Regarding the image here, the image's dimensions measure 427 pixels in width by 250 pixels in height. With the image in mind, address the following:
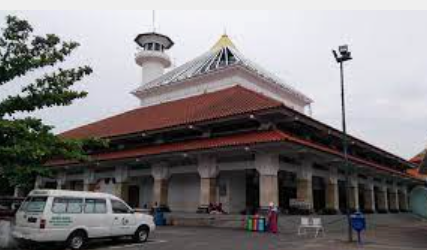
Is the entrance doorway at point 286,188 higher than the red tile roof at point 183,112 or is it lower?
lower

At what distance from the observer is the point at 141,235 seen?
16.2 meters

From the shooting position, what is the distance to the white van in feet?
43.5

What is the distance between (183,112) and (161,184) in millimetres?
5560

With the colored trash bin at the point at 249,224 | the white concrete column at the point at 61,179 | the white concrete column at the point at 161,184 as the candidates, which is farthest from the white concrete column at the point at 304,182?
the white concrete column at the point at 61,179

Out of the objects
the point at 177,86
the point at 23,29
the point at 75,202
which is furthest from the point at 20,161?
the point at 177,86

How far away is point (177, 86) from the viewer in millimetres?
38688

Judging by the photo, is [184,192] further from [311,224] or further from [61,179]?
[61,179]

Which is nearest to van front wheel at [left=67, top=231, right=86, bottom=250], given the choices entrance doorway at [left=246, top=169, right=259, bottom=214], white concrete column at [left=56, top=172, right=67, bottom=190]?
entrance doorway at [left=246, top=169, right=259, bottom=214]

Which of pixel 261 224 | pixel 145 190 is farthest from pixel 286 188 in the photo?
pixel 145 190

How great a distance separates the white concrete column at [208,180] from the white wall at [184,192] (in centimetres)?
345

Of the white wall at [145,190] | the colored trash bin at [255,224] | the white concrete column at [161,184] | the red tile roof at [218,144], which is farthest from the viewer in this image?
the white wall at [145,190]

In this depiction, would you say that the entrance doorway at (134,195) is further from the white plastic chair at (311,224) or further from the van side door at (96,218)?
the van side door at (96,218)

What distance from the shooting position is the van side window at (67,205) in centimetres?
1367

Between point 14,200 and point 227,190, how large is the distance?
43.7 ft
